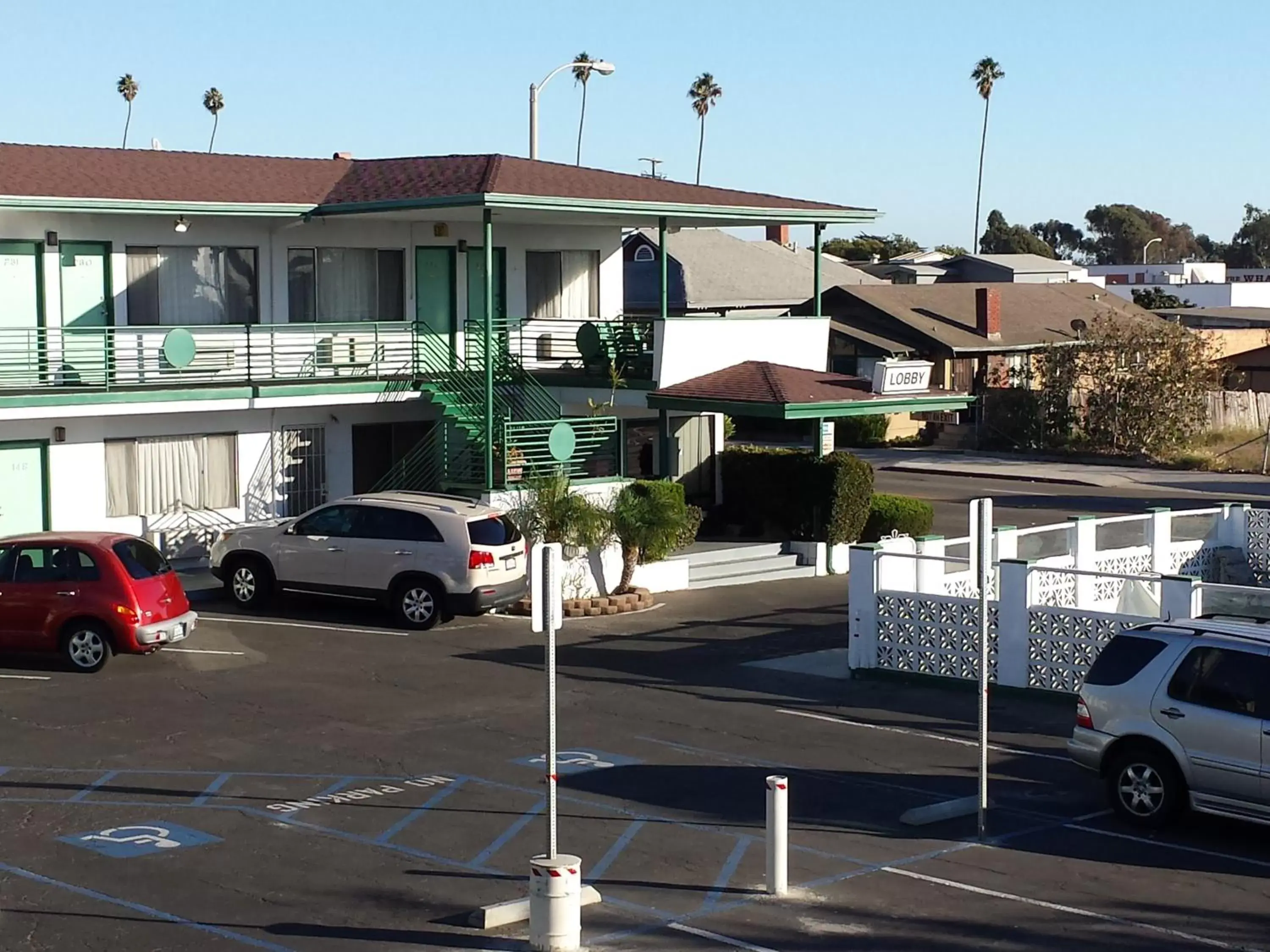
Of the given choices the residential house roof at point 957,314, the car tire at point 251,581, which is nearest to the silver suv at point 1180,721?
the car tire at point 251,581

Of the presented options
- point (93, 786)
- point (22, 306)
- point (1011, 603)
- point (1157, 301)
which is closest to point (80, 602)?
point (93, 786)

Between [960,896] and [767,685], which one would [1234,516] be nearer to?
[767,685]

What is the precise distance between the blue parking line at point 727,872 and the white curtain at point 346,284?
60.1 feet

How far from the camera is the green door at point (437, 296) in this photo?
30.1 metres

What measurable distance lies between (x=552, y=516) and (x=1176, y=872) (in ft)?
45.1

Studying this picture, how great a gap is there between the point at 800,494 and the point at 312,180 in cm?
1056

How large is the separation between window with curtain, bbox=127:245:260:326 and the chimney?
3307cm

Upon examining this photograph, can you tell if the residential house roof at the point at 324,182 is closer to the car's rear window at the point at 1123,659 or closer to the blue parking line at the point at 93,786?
the blue parking line at the point at 93,786

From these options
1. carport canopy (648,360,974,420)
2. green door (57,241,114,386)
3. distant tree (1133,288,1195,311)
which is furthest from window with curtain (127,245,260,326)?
distant tree (1133,288,1195,311)

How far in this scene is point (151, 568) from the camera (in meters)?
19.9

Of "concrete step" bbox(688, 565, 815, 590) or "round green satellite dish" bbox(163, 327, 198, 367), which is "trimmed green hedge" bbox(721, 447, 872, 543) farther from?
"round green satellite dish" bbox(163, 327, 198, 367)

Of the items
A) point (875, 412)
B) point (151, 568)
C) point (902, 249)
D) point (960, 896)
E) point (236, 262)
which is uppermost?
point (902, 249)

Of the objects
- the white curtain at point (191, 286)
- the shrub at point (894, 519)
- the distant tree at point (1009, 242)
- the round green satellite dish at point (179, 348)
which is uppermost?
the distant tree at point (1009, 242)

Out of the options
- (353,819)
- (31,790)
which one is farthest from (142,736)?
(353,819)
